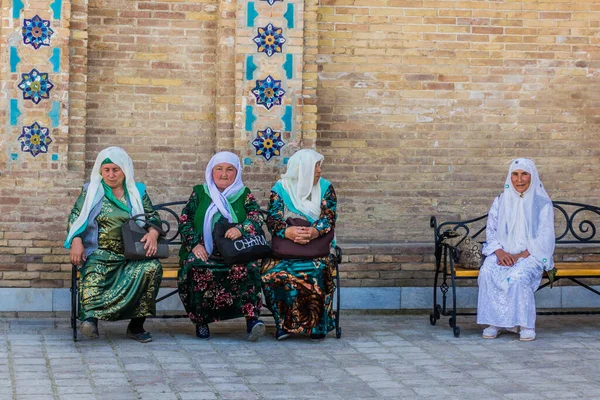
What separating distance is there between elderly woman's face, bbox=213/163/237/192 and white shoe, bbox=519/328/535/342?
2513mm

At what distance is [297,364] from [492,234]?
2301 millimetres

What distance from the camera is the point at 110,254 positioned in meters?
7.88

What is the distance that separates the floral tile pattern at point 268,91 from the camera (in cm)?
909

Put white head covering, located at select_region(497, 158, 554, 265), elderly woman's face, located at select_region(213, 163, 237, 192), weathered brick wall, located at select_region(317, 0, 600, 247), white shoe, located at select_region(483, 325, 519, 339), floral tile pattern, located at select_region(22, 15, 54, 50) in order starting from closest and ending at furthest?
elderly woman's face, located at select_region(213, 163, 237, 192)
white shoe, located at select_region(483, 325, 519, 339)
white head covering, located at select_region(497, 158, 554, 265)
floral tile pattern, located at select_region(22, 15, 54, 50)
weathered brick wall, located at select_region(317, 0, 600, 247)

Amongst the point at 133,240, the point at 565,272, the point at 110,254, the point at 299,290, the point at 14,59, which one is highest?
the point at 14,59

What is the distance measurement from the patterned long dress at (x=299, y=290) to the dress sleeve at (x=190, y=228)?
1.83 ft

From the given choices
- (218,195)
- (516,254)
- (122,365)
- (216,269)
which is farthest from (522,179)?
(122,365)

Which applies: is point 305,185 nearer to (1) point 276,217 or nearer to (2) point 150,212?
(1) point 276,217

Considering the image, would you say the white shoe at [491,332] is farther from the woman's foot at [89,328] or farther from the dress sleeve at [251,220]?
the woman's foot at [89,328]

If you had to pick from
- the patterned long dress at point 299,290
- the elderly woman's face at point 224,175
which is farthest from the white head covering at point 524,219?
the elderly woman's face at point 224,175

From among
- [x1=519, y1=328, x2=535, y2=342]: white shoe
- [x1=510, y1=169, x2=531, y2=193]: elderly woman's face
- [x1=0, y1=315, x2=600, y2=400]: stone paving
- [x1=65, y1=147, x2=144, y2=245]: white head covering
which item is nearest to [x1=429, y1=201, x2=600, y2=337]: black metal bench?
[x1=0, y1=315, x2=600, y2=400]: stone paving

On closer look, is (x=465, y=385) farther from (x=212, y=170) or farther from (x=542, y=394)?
(x=212, y=170)

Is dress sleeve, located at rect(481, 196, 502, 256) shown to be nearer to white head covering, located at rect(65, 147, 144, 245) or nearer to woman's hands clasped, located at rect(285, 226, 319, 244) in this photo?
woman's hands clasped, located at rect(285, 226, 319, 244)

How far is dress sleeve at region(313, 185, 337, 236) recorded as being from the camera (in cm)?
813
